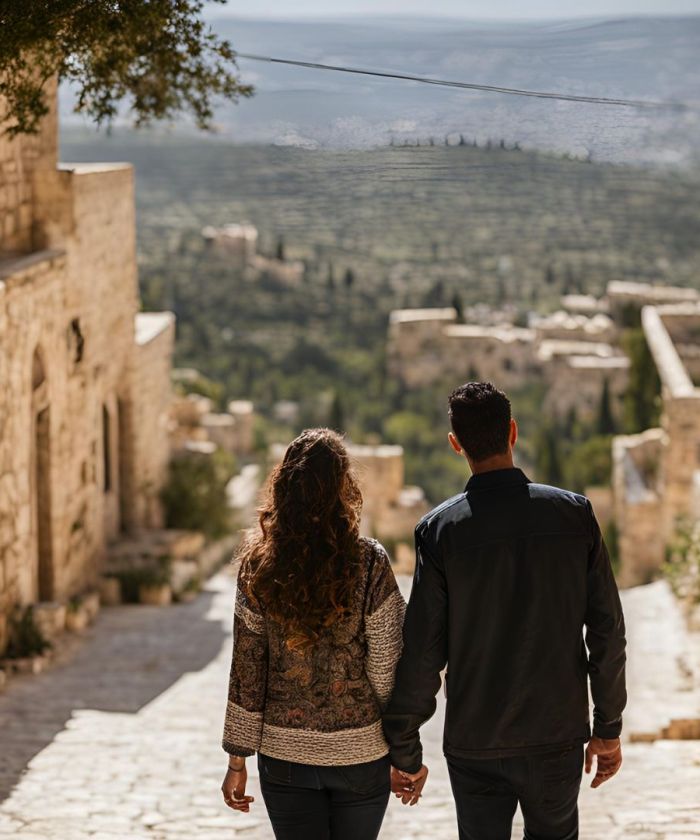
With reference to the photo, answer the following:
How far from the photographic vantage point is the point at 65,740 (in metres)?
7.06

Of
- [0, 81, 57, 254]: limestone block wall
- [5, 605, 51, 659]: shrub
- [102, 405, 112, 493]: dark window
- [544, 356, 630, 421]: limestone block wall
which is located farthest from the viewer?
[544, 356, 630, 421]: limestone block wall

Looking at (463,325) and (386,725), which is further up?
(386,725)

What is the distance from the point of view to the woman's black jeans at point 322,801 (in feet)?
11.2

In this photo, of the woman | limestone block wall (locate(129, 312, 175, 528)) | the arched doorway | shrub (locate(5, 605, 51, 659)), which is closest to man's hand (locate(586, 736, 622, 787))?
the woman

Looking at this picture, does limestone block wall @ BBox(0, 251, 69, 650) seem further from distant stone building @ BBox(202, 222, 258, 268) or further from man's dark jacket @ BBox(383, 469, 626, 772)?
distant stone building @ BBox(202, 222, 258, 268)

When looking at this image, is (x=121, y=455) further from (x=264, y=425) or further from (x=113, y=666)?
(x=264, y=425)

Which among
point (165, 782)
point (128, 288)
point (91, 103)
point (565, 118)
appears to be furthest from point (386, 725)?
point (128, 288)

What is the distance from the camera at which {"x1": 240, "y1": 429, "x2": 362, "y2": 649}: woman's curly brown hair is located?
336cm

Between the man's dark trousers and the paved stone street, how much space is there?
1.52m

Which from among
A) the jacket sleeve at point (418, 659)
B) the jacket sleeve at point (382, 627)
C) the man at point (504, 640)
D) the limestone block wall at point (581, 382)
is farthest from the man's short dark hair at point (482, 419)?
the limestone block wall at point (581, 382)

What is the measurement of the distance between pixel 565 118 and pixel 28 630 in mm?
5967

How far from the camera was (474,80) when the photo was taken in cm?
677

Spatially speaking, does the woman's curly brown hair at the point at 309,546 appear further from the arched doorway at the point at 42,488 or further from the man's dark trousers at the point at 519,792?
the arched doorway at the point at 42,488

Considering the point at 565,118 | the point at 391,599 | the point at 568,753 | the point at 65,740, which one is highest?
the point at 565,118
